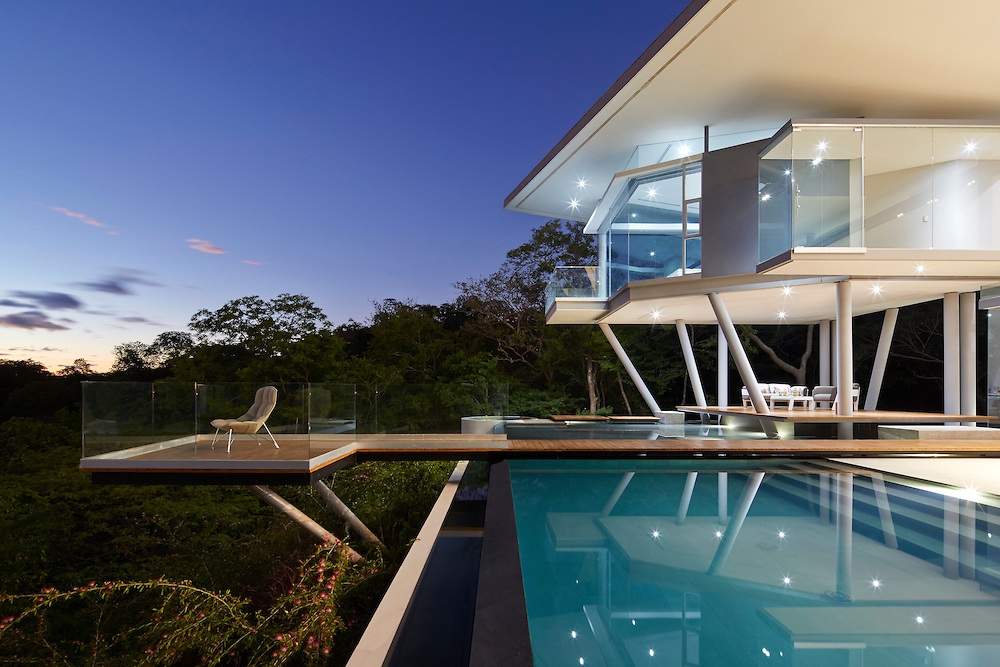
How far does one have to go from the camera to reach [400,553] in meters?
6.72

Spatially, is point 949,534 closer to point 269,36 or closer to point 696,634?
point 696,634

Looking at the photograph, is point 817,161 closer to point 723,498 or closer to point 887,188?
point 887,188

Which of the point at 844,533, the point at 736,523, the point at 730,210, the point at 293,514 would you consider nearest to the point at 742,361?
the point at 730,210

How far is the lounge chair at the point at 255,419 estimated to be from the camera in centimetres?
738

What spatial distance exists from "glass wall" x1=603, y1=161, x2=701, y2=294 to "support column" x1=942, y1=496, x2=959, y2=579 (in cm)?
726

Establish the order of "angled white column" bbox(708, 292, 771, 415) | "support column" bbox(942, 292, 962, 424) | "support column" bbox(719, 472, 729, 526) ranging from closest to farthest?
1. "support column" bbox(719, 472, 729, 526)
2. "angled white column" bbox(708, 292, 771, 415)
3. "support column" bbox(942, 292, 962, 424)

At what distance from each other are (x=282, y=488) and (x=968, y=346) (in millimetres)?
14796

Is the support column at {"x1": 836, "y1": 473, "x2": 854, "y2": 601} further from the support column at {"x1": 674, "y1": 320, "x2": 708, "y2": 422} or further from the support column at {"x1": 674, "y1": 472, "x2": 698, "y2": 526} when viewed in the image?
the support column at {"x1": 674, "y1": 320, "x2": 708, "y2": 422}

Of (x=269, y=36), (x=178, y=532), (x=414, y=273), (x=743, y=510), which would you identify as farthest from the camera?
(x=414, y=273)

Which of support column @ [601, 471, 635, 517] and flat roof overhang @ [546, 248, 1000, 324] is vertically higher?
flat roof overhang @ [546, 248, 1000, 324]

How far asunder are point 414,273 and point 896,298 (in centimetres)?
2202

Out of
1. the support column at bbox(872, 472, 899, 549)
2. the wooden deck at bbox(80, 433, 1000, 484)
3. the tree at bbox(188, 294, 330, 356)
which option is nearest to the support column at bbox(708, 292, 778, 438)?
the wooden deck at bbox(80, 433, 1000, 484)

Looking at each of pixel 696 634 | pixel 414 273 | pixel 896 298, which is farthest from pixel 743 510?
pixel 414 273

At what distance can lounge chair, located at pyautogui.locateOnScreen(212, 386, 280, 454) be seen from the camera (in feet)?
24.2
